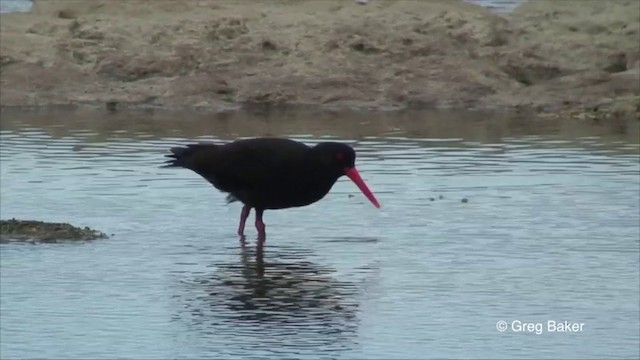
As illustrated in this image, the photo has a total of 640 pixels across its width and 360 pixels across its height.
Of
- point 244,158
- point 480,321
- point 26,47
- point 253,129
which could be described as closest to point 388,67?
point 253,129

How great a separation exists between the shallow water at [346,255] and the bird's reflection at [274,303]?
2cm

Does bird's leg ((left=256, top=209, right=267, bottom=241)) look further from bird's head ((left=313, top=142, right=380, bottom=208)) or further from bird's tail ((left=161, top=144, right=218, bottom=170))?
bird's tail ((left=161, top=144, right=218, bottom=170))

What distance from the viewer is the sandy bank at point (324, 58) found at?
17.5 m

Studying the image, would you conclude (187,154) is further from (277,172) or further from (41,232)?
(41,232)

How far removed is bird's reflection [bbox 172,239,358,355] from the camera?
8.62 metres

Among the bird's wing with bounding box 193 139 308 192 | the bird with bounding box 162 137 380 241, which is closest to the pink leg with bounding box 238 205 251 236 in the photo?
the bird with bounding box 162 137 380 241

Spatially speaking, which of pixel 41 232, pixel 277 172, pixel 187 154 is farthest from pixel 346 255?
pixel 41 232

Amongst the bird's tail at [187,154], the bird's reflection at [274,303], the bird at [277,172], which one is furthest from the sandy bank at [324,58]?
the bird's reflection at [274,303]

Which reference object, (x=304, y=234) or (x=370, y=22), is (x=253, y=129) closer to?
(x=370, y=22)

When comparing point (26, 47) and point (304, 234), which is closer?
point (304, 234)

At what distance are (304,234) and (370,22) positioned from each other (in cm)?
764

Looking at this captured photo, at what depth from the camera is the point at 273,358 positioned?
817 centimetres

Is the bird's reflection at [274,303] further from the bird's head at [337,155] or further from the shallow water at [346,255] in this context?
the bird's head at [337,155]

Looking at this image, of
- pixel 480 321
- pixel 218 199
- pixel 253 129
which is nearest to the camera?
pixel 480 321
